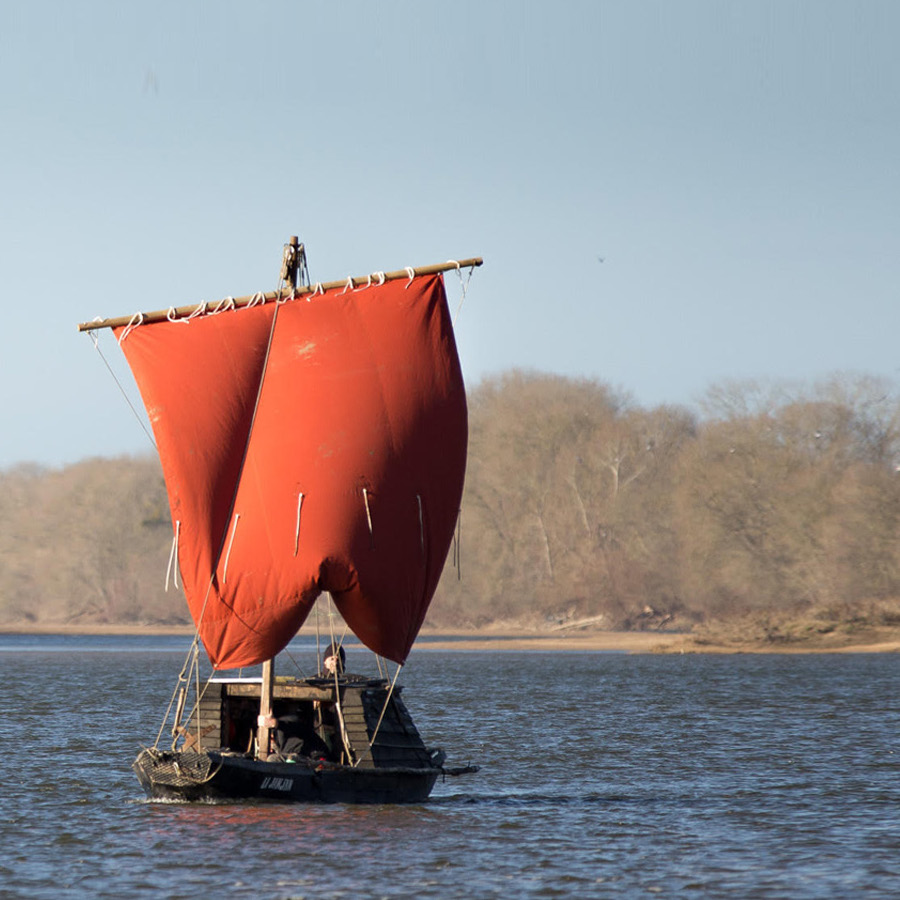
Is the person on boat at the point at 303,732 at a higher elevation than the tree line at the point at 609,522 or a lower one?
lower

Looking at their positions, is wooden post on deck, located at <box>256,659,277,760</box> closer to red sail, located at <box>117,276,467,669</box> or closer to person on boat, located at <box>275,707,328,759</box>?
person on boat, located at <box>275,707,328,759</box>

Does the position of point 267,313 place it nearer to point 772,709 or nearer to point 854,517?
point 772,709

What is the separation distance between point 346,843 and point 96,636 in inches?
4249

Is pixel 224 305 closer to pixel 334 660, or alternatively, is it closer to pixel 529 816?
pixel 334 660

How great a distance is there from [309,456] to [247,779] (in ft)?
16.7

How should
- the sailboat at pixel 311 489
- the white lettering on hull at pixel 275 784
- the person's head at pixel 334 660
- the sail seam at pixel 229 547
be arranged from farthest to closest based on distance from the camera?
the sail seam at pixel 229 547 → the sailboat at pixel 311 489 → the person's head at pixel 334 660 → the white lettering on hull at pixel 275 784

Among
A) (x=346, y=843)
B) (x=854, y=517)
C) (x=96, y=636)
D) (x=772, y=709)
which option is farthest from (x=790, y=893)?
(x=96, y=636)

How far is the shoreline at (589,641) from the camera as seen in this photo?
8212cm

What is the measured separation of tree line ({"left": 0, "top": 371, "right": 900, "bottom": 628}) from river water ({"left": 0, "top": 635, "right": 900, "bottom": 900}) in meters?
38.4

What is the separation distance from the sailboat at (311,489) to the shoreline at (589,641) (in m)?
60.0

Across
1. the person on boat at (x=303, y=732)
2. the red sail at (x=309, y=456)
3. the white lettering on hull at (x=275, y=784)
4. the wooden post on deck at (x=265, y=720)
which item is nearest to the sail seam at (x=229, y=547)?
the red sail at (x=309, y=456)

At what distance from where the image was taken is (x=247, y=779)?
22359 mm

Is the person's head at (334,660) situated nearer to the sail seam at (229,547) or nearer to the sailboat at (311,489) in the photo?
the sailboat at (311,489)

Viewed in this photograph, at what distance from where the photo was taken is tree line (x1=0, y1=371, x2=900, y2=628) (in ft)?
287
